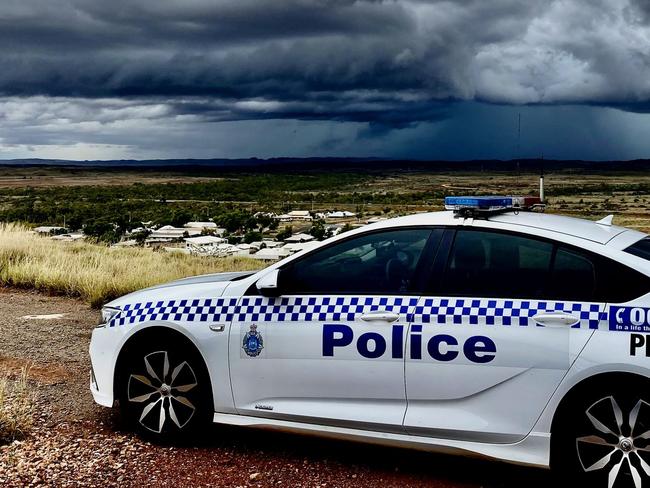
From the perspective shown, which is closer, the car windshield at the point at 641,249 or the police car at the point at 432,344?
the police car at the point at 432,344

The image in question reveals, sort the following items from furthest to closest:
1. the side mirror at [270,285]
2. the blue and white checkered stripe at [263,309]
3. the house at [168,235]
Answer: the house at [168,235]
the side mirror at [270,285]
the blue and white checkered stripe at [263,309]

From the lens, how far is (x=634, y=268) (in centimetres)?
416

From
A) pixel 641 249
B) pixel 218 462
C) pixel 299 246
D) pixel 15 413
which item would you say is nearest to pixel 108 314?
pixel 15 413

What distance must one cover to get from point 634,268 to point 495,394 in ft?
3.08

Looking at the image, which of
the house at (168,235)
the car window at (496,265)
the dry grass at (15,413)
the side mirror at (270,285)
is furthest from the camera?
the house at (168,235)

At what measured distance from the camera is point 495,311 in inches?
169

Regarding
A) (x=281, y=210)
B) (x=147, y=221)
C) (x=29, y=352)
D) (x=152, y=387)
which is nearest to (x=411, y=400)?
(x=152, y=387)

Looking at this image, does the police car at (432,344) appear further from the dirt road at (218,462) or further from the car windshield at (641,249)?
the dirt road at (218,462)

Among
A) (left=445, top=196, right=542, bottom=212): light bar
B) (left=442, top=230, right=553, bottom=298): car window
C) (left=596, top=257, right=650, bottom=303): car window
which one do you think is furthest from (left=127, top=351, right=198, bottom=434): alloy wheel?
(left=596, top=257, right=650, bottom=303): car window

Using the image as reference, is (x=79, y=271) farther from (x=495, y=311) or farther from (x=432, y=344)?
(x=495, y=311)

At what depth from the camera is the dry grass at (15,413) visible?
17.2 ft

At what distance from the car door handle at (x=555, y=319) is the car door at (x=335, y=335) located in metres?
0.68

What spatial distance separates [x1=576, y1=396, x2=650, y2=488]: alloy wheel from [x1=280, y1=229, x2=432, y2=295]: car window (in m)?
1.17

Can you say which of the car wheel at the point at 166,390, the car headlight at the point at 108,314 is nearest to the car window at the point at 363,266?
the car wheel at the point at 166,390
